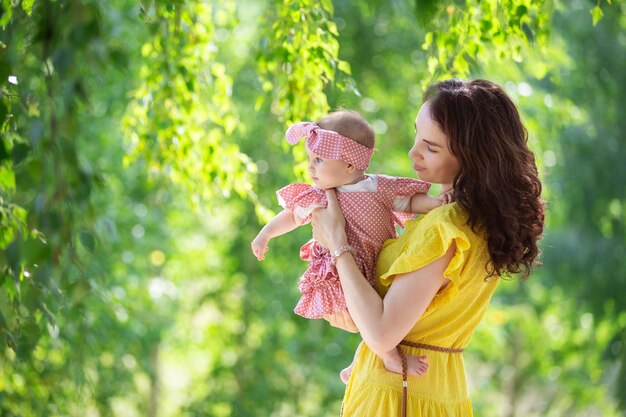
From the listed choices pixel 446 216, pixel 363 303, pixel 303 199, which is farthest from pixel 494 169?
pixel 303 199

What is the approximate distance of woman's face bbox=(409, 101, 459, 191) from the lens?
1903 millimetres

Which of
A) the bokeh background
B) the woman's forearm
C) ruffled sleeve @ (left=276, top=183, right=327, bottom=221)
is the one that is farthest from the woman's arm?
the bokeh background

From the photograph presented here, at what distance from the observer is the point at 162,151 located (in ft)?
10.3

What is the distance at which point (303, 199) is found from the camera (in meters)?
2.12

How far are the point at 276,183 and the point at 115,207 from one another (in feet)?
3.38

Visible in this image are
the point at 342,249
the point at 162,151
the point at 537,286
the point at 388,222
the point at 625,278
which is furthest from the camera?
the point at 537,286

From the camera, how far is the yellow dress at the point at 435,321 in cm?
183

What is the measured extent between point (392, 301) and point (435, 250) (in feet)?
0.40

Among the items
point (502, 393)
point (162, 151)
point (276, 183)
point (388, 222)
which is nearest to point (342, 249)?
point (388, 222)

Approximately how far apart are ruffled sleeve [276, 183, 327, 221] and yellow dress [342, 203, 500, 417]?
7.2 inches

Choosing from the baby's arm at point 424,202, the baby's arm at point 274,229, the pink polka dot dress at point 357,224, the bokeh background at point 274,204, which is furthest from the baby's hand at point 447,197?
the bokeh background at point 274,204

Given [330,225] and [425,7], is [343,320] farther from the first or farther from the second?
[425,7]

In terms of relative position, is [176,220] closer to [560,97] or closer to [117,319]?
[117,319]

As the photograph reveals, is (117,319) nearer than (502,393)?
Yes
